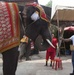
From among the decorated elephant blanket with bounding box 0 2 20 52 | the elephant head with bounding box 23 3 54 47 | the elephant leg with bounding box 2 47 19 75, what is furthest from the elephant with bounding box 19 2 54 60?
the elephant leg with bounding box 2 47 19 75

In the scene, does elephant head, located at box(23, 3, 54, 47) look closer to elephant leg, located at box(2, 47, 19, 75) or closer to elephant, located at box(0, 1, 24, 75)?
elephant, located at box(0, 1, 24, 75)

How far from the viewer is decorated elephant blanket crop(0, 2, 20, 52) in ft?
12.1

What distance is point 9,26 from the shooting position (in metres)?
3.74

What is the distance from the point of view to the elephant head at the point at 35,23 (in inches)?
146

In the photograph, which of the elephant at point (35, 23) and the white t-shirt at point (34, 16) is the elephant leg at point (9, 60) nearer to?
the elephant at point (35, 23)

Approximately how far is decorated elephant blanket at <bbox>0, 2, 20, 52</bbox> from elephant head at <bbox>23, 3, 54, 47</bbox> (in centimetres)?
15

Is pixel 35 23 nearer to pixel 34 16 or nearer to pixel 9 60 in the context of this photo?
pixel 34 16

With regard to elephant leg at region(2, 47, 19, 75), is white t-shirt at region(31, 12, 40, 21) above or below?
above

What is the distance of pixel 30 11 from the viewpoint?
3715 mm

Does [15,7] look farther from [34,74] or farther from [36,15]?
[34,74]

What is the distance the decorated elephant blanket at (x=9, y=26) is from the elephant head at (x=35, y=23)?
0.15 metres

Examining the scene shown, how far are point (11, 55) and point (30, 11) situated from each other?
658mm

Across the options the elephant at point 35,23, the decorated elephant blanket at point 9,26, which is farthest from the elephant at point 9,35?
the elephant at point 35,23

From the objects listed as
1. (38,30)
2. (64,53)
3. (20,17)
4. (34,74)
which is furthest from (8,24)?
(64,53)
